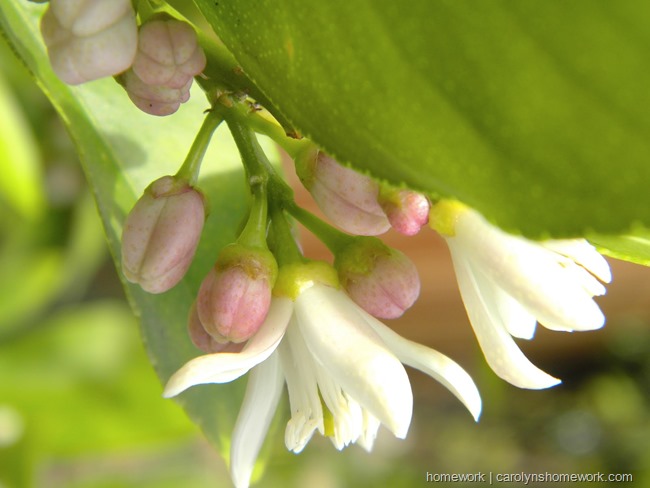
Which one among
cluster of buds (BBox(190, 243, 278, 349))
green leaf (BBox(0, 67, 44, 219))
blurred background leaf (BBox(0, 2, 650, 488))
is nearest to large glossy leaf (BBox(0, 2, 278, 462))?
blurred background leaf (BBox(0, 2, 650, 488))

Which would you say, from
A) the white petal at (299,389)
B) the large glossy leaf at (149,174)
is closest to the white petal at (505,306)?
the white petal at (299,389)

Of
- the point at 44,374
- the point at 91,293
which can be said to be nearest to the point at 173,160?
the point at 44,374

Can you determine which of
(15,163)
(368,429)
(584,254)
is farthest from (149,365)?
(584,254)

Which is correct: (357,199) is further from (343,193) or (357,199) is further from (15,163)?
(15,163)

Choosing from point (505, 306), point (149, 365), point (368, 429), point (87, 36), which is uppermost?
point (87, 36)

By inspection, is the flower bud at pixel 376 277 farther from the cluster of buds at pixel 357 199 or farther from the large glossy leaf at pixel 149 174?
the large glossy leaf at pixel 149 174

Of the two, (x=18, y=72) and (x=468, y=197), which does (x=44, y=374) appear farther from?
(x=468, y=197)

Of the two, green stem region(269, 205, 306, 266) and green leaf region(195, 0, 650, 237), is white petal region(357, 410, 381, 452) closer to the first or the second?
green stem region(269, 205, 306, 266)
